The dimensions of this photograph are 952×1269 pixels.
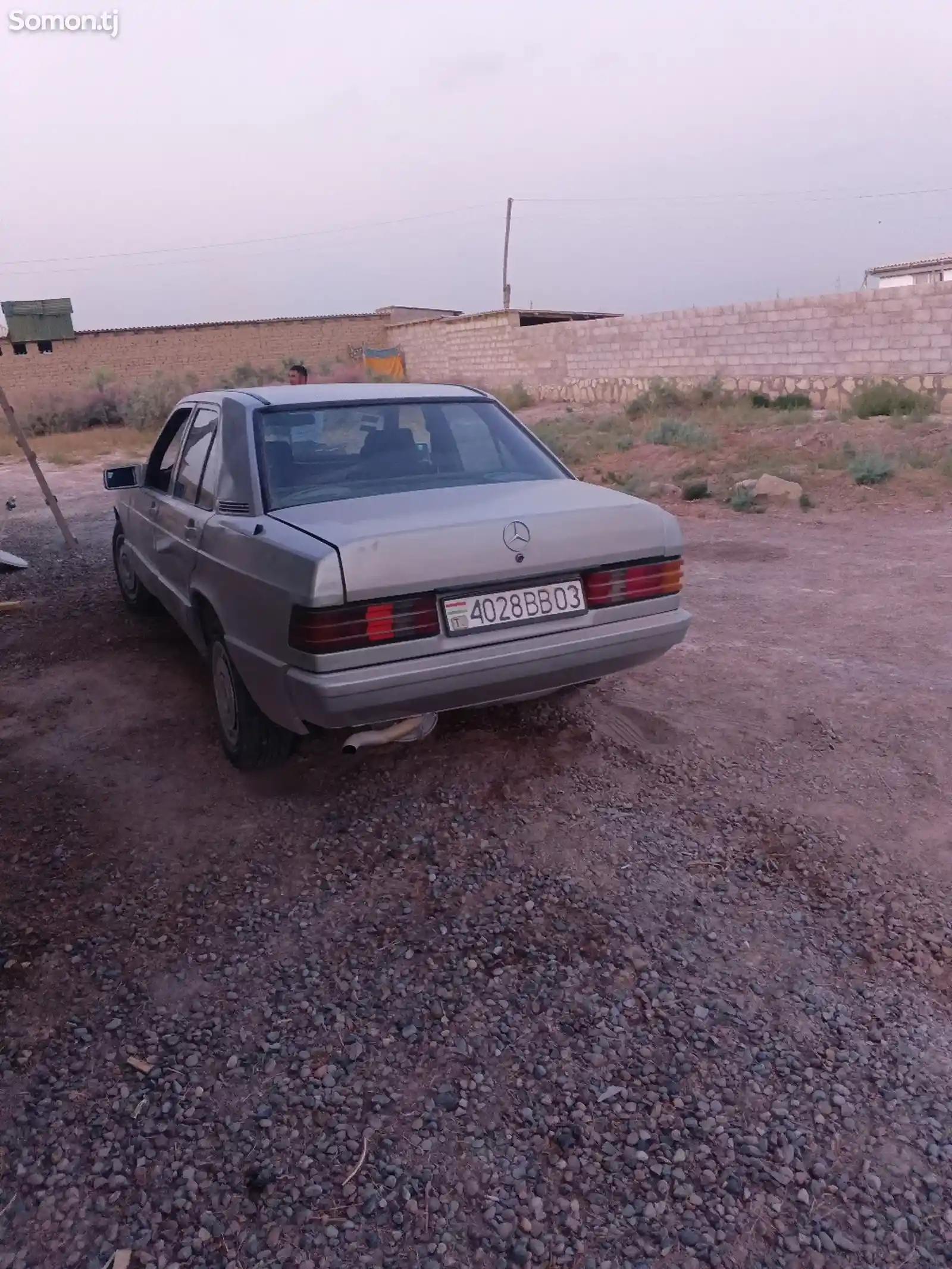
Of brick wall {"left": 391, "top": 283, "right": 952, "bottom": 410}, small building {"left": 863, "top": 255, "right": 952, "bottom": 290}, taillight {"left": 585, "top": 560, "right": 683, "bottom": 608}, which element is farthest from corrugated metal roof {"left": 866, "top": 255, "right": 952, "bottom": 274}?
taillight {"left": 585, "top": 560, "right": 683, "bottom": 608}

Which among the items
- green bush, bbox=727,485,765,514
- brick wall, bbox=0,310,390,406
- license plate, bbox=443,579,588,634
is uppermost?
brick wall, bbox=0,310,390,406

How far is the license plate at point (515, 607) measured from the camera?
3062 mm

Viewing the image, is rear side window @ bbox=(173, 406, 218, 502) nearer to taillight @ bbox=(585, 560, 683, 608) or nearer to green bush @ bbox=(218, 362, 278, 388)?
taillight @ bbox=(585, 560, 683, 608)

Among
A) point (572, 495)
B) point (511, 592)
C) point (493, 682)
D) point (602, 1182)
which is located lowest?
point (602, 1182)

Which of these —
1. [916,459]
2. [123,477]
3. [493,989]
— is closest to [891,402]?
[916,459]

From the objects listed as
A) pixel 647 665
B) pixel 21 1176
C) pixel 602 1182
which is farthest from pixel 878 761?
pixel 21 1176

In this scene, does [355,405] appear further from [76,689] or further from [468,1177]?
[468,1177]

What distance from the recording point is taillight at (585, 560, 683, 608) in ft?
10.9

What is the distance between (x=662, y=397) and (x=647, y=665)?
1451cm

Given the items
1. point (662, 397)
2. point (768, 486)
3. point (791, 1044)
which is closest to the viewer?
point (791, 1044)

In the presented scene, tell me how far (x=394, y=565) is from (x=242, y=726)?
103 centimetres

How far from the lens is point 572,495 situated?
11.5ft

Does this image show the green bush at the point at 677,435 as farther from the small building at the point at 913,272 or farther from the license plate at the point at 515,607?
the small building at the point at 913,272

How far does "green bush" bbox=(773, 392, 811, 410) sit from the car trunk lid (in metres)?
13.5
